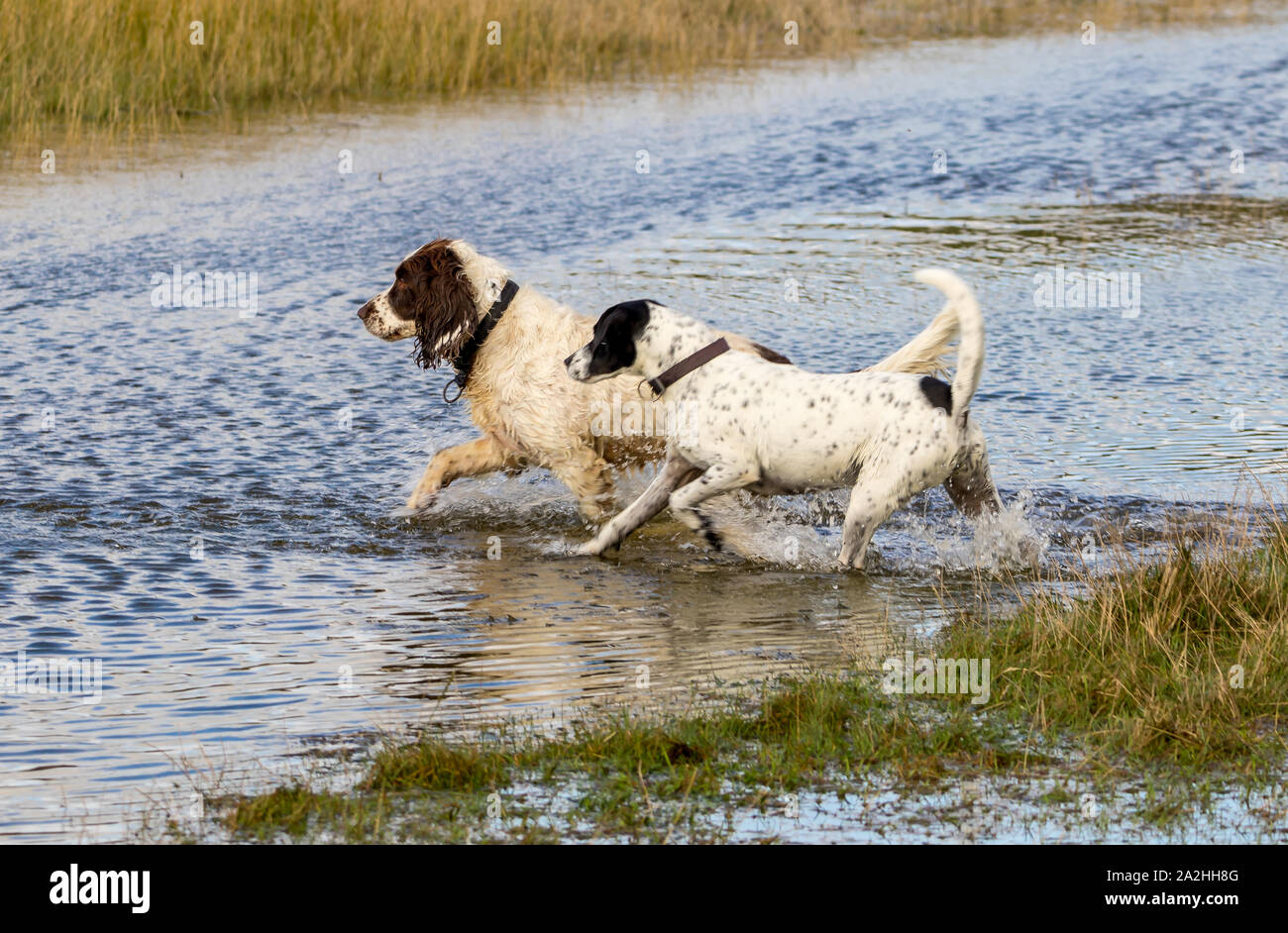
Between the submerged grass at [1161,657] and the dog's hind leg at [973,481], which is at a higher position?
the dog's hind leg at [973,481]

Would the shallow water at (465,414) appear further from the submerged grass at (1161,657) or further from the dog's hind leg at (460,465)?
the submerged grass at (1161,657)

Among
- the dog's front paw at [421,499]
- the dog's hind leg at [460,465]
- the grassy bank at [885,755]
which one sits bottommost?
the dog's front paw at [421,499]

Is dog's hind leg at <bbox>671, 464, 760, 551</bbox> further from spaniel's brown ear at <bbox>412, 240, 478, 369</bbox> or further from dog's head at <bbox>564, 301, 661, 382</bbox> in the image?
spaniel's brown ear at <bbox>412, 240, 478, 369</bbox>

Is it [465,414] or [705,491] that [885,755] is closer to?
[705,491]

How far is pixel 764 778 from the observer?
4.46m

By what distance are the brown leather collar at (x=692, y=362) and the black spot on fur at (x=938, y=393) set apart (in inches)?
33.8

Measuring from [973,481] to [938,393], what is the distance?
1.48 feet

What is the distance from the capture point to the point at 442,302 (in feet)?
25.4

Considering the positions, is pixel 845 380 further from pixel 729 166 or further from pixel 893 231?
pixel 729 166

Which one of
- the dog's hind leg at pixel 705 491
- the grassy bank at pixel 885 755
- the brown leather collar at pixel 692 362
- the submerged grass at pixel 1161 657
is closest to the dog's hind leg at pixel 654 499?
the dog's hind leg at pixel 705 491

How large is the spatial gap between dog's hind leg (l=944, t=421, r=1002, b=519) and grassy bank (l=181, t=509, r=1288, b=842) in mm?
1219

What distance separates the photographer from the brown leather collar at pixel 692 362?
23.0 ft

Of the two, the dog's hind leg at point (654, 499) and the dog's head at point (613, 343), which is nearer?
the dog's head at point (613, 343)

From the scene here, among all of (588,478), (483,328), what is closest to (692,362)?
(588,478)
